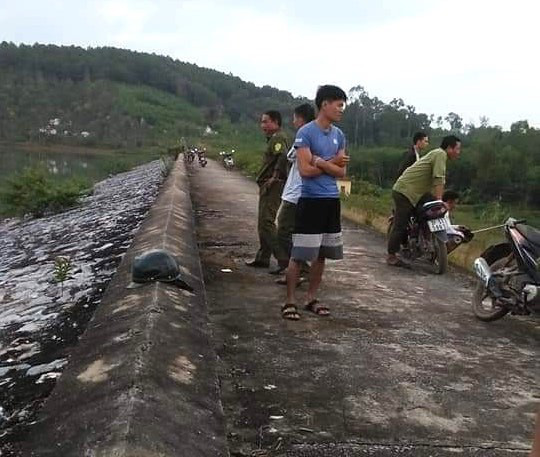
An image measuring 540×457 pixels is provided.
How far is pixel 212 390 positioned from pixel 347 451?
0.59 m

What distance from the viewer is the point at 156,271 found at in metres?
3.65

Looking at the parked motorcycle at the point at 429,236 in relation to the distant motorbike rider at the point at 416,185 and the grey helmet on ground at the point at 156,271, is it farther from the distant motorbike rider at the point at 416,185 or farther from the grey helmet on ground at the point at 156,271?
the grey helmet on ground at the point at 156,271

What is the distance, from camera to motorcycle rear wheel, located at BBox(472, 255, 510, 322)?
14.7ft

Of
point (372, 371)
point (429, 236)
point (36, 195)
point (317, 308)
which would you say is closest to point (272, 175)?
point (317, 308)

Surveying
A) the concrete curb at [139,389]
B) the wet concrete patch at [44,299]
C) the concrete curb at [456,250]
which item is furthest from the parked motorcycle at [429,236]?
the concrete curb at [139,389]

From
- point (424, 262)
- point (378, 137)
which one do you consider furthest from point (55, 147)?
point (424, 262)

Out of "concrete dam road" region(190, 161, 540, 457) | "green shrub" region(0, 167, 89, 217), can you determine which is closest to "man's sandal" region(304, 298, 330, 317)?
"concrete dam road" region(190, 161, 540, 457)

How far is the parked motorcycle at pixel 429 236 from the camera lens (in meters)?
6.23

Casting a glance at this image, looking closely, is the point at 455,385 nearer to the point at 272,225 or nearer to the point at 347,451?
the point at 347,451

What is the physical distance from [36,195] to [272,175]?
11452 millimetres

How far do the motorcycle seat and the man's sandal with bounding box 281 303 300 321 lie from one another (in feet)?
5.54

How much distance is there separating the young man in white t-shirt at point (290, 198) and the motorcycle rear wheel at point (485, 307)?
1550 millimetres

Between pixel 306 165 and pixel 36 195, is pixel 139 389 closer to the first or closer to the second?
A: pixel 306 165

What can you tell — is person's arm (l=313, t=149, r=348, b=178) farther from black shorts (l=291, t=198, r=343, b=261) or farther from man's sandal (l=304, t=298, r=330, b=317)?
man's sandal (l=304, t=298, r=330, b=317)
